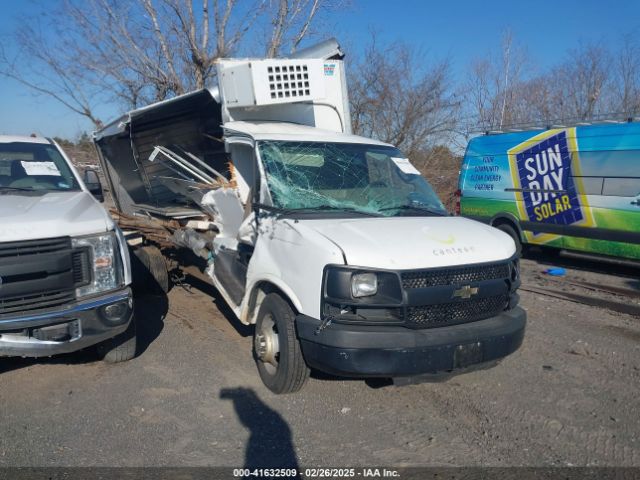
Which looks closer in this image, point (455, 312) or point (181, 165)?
point (455, 312)

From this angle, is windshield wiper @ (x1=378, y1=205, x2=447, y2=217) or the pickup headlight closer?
the pickup headlight

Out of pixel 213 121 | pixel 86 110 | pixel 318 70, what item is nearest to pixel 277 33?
pixel 86 110

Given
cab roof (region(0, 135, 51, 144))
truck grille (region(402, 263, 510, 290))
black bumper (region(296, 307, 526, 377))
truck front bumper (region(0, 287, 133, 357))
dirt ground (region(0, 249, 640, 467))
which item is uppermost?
cab roof (region(0, 135, 51, 144))

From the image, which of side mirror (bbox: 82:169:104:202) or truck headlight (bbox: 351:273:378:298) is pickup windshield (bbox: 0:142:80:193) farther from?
truck headlight (bbox: 351:273:378:298)

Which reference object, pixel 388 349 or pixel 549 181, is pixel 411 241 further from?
pixel 549 181

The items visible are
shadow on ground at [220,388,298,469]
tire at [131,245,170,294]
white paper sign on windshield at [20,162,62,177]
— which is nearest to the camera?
shadow on ground at [220,388,298,469]

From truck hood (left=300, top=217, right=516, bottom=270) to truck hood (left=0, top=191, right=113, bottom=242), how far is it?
1763 mm

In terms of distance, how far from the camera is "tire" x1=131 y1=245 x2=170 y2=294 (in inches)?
274

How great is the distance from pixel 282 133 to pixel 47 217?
228 cm

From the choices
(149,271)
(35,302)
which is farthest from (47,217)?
(149,271)

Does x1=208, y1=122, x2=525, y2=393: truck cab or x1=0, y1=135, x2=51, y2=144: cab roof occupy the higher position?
x1=0, y1=135, x2=51, y2=144: cab roof

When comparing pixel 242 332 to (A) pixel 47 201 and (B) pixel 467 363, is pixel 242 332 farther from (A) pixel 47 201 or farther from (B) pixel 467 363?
(B) pixel 467 363

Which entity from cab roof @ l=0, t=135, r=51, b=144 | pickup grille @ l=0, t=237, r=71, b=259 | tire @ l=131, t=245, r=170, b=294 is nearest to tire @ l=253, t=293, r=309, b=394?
pickup grille @ l=0, t=237, r=71, b=259

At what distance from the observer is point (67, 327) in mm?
3990
